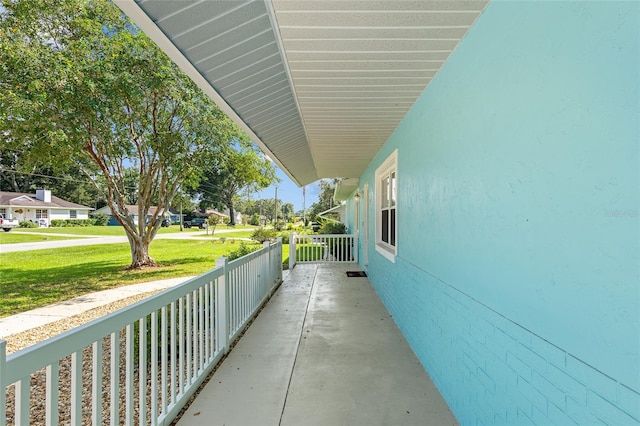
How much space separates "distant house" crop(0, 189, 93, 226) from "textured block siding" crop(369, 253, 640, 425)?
43.1 m

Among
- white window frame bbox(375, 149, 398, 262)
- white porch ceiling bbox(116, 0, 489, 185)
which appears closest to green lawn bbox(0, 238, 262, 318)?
white window frame bbox(375, 149, 398, 262)

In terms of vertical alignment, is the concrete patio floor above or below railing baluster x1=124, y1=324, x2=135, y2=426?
below

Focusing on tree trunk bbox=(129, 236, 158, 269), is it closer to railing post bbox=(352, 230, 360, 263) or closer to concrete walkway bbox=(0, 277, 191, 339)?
concrete walkway bbox=(0, 277, 191, 339)

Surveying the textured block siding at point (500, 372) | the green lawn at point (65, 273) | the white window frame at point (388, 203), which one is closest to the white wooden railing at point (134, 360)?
the textured block siding at point (500, 372)

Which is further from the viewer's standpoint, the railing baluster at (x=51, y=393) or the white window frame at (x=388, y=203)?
the white window frame at (x=388, y=203)

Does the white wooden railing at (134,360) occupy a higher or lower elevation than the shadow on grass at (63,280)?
higher

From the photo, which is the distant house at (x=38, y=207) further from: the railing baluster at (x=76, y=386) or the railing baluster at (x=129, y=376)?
the railing baluster at (x=76, y=386)

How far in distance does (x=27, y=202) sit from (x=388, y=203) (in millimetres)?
42523

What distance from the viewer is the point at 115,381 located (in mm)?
1789

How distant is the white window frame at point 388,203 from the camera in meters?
5.02

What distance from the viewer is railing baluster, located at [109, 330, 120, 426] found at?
176 cm

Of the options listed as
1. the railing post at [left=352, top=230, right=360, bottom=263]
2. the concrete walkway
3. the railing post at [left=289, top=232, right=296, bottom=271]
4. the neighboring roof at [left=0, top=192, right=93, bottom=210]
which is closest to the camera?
the concrete walkway

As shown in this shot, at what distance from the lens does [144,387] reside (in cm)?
205

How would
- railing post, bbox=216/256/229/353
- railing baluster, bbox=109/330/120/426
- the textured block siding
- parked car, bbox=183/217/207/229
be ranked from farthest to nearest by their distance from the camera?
parked car, bbox=183/217/207/229
railing post, bbox=216/256/229/353
railing baluster, bbox=109/330/120/426
the textured block siding
